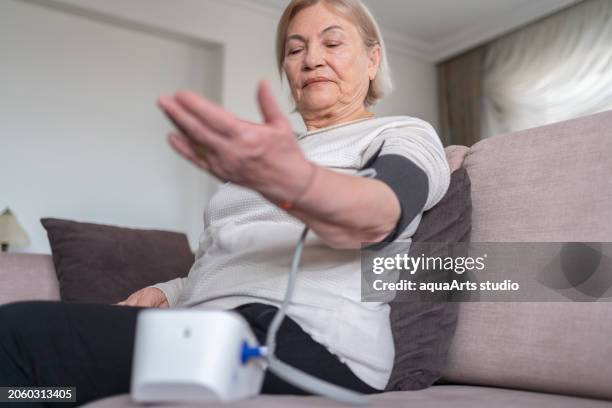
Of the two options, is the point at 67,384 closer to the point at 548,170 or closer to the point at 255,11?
the point at 548,170

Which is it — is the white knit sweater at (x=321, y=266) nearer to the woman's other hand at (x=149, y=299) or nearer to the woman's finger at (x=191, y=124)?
the woman's other hand at (x=149, y=299)

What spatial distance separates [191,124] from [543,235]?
616 mm

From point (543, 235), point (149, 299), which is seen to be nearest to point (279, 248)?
point (149, 299)

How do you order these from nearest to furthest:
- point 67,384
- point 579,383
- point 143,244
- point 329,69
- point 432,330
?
point 67,384 → point 579,383 → point 432,330 → point 329,69 → point 143,244

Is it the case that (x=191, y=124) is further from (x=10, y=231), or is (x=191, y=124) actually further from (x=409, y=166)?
(x=10, y=231)

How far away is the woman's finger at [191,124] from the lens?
0.47 meters

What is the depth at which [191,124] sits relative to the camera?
47 cm

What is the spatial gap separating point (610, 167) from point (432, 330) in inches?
14.1

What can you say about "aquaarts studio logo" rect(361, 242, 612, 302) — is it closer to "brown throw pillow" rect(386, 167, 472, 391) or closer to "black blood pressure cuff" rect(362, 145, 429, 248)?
"brown throw pillow" rect(386, 167, 472, 391)

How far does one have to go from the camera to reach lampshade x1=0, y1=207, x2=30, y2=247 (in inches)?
108

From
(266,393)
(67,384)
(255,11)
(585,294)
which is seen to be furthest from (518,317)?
(255,11)

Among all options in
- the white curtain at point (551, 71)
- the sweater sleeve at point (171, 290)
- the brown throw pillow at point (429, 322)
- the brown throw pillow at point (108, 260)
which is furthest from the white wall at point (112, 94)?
the brown throw pillow at point (429, 322)

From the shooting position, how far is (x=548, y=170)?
0.88 meters

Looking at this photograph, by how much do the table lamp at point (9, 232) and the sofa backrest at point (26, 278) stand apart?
143 centimetres
